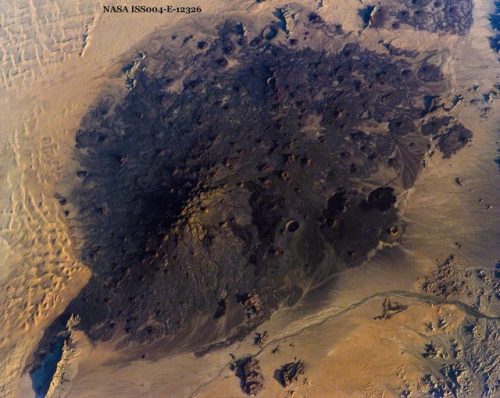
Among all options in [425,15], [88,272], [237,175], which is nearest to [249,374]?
[88,272]

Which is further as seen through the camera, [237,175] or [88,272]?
[237,175]

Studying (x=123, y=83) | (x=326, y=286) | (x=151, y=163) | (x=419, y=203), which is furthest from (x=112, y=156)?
(x=419, y=203)

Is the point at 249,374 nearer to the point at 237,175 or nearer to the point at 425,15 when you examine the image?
the point at 237,175

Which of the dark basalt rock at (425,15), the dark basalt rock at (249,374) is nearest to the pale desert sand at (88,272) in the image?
the dark basalt rock at (249,374)

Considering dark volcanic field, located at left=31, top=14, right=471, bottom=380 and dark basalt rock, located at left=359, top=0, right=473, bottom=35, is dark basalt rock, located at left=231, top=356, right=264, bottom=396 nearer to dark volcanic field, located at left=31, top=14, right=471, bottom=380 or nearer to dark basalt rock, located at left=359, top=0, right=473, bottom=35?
dark volcanic field, located at left=31, top=14, right=471, bottom=380

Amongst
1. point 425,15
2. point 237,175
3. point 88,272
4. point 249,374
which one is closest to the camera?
point 249,374

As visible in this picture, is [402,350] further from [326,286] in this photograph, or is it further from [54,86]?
[54,86]
